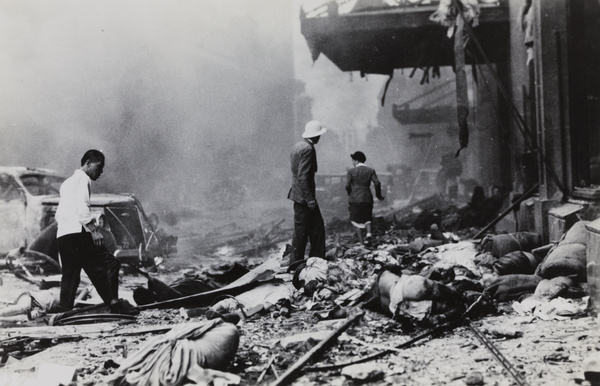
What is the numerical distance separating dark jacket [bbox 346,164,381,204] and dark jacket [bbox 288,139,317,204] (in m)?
2.65

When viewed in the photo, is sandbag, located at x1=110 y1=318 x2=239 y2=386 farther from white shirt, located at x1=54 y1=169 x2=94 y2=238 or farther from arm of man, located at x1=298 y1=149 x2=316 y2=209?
arm of man, located at x1=298 y1=149 x2=316 y2=209

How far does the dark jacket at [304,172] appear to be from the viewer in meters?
6.93

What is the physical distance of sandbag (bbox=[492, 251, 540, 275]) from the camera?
5.86 meters

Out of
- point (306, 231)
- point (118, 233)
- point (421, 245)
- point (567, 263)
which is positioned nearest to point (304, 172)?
point (306, 231)

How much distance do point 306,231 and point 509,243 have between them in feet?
8.76

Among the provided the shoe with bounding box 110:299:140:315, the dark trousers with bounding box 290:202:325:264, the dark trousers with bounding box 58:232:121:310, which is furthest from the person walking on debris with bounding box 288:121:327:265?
the dark trousers with bounding box 58:232:121:310

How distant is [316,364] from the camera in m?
3.39

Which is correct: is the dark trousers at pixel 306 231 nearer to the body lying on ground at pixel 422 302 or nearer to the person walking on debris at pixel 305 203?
the person walking on debris at pixel 305 203

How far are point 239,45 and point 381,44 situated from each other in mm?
18640

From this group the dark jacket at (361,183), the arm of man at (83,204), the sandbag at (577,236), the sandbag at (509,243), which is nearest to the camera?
the arm of man at (83,204)

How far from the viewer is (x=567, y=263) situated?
514 cm

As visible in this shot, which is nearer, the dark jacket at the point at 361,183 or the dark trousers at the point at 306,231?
the dark trousers at the point at 306,231

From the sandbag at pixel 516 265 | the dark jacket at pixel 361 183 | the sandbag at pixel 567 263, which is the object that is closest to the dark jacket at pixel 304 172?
the sandbag at pixel 516 265

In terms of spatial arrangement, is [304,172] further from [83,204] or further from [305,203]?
[83,204]
